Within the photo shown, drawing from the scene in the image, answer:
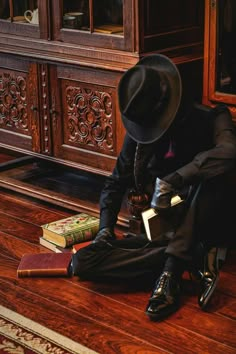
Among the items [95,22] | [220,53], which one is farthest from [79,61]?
[220,53]

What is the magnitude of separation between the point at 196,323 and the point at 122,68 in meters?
1.09

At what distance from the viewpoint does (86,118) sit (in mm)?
3238

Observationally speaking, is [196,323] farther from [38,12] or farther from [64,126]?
[38,12]

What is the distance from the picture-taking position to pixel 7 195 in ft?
11.8

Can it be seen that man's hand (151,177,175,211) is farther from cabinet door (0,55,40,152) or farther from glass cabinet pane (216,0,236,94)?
cabinet door (0,55,40,152)

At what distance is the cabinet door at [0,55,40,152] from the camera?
11.3ft

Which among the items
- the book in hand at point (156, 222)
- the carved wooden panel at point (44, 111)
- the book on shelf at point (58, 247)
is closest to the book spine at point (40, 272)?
the book on shelf at point (58, 247)

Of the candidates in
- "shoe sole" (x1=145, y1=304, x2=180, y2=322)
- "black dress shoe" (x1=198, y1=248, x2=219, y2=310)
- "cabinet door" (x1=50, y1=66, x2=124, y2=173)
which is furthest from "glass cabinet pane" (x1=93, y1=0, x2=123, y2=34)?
"shoe sole" (x1=145, y1=304, x2=180, y2=322)

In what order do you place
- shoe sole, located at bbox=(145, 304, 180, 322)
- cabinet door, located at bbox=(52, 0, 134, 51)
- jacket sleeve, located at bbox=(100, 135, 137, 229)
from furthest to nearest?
cabinet door, located at bbox=(52, 0, 134, 51) < jacket sleeve, located at bbox=(100, 135, 137, 229) < shoe sole, located at bbox=(145, 304, 180, 322)

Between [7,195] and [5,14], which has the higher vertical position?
[5,14]

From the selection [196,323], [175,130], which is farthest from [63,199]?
[196,323]

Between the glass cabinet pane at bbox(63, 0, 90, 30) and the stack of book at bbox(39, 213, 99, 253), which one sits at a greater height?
the glass cabinet pane at bbox(63, 0, 90, 30)

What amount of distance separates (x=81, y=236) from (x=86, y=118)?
21.6 inches

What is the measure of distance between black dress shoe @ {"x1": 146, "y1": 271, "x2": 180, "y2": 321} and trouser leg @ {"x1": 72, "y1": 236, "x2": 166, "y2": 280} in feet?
0.34
